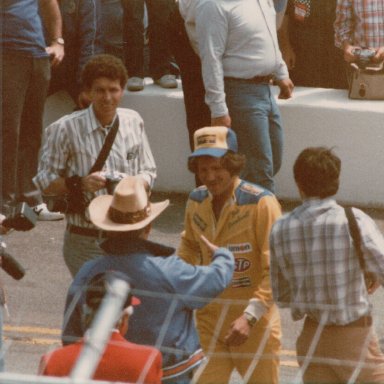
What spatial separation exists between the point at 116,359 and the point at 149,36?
6966 mm

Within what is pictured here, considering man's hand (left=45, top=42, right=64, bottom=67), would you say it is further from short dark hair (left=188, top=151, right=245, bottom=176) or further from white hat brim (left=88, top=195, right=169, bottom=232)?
white hat brim (left=88, top=195, right=169, bottom=232)

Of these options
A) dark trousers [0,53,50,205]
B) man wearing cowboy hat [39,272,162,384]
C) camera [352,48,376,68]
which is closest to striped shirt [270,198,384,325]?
man wearing cowboy hat [39,272,162,384]

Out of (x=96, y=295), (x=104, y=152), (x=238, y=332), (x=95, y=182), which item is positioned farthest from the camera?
(x=104, y=152)

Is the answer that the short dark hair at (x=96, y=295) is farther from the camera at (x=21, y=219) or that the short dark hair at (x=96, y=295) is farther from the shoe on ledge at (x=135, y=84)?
the shoe on ledge at (x=135, y=84)

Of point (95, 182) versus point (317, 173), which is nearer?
point (317, 173)

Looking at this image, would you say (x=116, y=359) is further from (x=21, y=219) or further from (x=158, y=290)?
(x=21, y=219)

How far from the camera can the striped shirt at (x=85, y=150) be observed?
6957 mm

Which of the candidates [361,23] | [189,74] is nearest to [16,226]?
[189,74]

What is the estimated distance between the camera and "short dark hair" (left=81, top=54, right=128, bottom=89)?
6.95 m

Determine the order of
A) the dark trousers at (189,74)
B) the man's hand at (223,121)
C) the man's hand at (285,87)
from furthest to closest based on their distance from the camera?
the dark trousers at (189,74)
the man's hand at (285,87)
the man's hand at (223,121)

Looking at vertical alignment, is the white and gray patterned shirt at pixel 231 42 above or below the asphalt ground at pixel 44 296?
above

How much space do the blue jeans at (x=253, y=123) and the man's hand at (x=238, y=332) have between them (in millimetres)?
2894

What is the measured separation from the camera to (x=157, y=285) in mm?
5340

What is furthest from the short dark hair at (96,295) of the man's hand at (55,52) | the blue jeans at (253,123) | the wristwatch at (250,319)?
the man's hand at (55,52)
